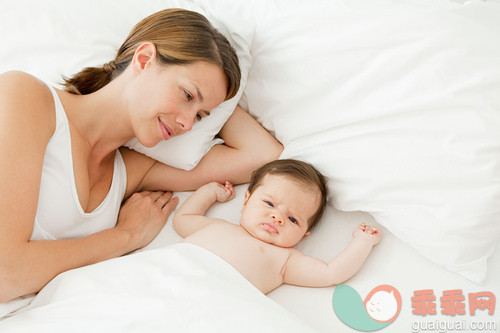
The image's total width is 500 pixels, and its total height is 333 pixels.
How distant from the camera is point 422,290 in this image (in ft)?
4.52

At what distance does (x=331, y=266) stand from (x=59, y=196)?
859mm

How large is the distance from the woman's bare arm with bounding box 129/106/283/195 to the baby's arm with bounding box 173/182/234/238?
6cm

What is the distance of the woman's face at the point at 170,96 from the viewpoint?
1.44m

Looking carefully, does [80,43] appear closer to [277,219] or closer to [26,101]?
[26,101]

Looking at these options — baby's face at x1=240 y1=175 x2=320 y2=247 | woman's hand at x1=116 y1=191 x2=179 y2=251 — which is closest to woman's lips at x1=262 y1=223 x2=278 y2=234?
baby's face at x1=240 y1=175 x2=320 y2=247

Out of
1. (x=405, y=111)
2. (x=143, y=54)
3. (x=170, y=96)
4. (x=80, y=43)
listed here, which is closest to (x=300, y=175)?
(x=405, y=111)

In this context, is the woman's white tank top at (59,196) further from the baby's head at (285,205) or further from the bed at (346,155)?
the baby's head at (285,205)

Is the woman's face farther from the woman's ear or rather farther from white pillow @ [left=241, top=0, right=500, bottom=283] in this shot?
white pillow @ [left=241, top=0, right=500, bottom=283]

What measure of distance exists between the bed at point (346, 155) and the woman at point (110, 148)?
0.27 ft

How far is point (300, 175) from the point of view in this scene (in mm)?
1536

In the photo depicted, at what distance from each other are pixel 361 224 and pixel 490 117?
51 cm

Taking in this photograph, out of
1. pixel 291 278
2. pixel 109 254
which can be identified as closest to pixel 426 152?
pixel 291 278

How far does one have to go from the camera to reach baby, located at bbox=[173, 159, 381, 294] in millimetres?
1420

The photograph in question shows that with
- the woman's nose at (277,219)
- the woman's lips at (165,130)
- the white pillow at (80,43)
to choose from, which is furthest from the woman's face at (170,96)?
the woman's nose at (277,219)
